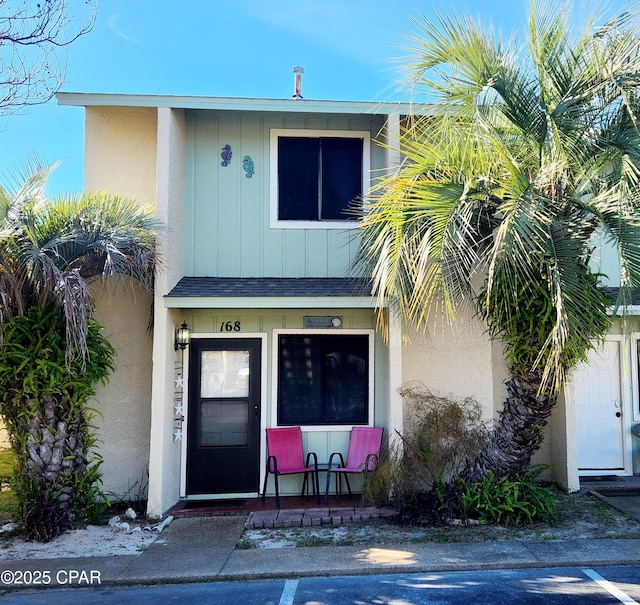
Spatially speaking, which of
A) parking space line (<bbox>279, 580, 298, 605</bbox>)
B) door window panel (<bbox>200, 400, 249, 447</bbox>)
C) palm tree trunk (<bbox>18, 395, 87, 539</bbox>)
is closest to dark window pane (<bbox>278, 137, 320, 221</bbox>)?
door window panel (<bbox>200, 400, 249, 447</bbox>)

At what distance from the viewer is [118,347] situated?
7.46 m

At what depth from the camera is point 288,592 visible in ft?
15.6

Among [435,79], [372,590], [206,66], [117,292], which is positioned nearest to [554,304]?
[435,79]

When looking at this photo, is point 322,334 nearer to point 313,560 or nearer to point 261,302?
point 261,302

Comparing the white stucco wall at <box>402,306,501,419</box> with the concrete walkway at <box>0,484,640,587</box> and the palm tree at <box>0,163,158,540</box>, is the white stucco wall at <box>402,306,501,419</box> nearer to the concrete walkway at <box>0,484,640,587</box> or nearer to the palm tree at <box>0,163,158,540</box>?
the concrete walkway at <box>0,484,640,587</box>

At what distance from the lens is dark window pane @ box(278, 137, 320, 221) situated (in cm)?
795

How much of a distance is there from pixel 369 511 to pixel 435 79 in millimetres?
5055

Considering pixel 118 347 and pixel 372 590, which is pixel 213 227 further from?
pixel 372 590

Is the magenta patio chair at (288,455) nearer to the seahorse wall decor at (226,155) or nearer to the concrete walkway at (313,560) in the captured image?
the concrete walkway at (313,560)

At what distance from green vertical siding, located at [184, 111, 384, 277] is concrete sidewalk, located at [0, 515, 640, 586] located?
3769 millimetres

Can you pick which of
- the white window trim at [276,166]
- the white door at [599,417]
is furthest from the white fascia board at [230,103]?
the white door at [599,417]

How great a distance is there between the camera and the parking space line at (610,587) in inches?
174

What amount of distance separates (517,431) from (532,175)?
286cm

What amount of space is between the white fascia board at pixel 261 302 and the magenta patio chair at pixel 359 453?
189 centimetres
